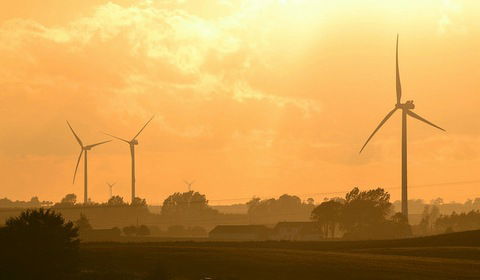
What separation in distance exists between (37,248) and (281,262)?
99.5ft

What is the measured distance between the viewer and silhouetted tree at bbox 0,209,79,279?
97.1m

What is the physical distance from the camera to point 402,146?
7667 inches

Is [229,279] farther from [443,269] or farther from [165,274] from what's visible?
[443,269]

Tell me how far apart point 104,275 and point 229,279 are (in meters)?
11.9

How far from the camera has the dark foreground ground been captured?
332 feet

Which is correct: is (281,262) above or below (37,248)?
below

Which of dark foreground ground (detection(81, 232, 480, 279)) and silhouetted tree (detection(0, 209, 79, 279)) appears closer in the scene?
silhouetted tree (detection(0, 209, 79, 279))

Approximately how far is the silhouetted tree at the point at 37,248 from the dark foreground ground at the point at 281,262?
2.89m

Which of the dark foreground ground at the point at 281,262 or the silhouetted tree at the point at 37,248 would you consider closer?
the silhouetted tree at the point at 37,248

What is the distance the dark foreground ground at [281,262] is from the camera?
10125 centimetres

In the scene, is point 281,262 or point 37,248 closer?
point 37,248

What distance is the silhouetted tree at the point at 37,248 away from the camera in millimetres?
97125

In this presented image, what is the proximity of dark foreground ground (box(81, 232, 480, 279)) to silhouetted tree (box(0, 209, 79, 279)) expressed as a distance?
2.89 m

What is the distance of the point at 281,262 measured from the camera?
11725 cm
